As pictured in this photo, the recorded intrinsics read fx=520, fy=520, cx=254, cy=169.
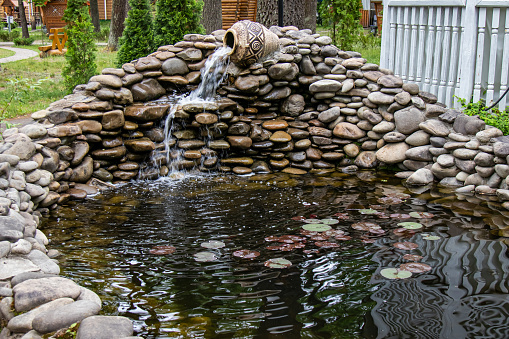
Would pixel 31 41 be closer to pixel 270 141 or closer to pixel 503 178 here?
pixel 270 141

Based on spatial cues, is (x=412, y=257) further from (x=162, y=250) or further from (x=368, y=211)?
(x=162, y=250)

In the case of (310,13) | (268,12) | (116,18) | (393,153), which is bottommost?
(393,153)

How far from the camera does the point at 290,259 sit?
4055 millimetres

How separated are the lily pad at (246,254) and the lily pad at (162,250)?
53cm

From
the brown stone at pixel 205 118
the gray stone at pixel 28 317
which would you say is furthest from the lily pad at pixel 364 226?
the brown stone at pixel 205 118

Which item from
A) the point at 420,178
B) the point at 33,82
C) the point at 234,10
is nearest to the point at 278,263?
the point at 420,178

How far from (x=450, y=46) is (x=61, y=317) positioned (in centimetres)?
612

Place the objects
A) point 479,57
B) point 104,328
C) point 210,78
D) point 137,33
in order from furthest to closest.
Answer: point 137,33, point 210,78, point 479,57, point 104,328

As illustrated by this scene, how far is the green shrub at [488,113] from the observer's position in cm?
614

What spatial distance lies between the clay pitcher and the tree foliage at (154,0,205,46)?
1450mm

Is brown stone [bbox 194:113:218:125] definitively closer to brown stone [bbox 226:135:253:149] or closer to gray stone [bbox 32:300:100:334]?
brown stone [bbox 226:135:253:149]

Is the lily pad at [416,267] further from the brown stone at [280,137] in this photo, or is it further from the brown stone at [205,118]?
the brown stone at [205,118]

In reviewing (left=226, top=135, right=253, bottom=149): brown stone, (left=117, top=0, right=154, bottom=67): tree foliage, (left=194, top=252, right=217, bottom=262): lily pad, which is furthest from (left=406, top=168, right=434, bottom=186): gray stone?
(left=117, top=0, right=154, bottom=67): tree foliage

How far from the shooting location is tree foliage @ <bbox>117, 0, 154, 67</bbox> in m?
8.66
